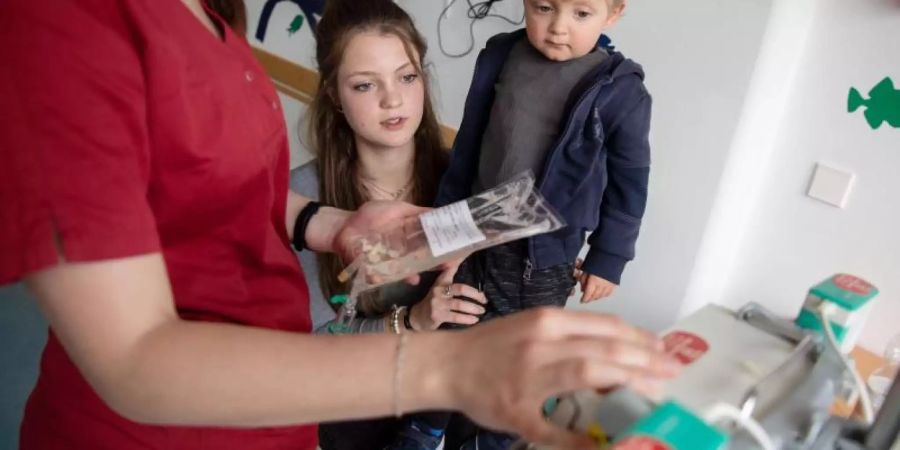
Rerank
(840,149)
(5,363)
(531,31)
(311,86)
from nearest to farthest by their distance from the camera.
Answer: (531,31) → (840,149) → (5,363) → (311,86)

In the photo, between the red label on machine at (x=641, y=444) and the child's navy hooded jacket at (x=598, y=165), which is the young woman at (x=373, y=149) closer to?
the child's navy hooded jacket at (x=598, y=165)

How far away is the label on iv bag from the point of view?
2.60 ft

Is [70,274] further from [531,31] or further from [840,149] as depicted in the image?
[840,149]

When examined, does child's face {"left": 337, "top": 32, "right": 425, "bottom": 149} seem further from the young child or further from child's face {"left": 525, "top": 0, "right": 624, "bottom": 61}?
child's face {"left": 525, "top": 0, "right": 624, "bottom": 61}

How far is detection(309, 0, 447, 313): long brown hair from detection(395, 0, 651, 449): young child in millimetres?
105

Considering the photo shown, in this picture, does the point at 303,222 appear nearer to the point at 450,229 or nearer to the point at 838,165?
the point at 450,229

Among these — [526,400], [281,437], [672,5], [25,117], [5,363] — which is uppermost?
[672,5]

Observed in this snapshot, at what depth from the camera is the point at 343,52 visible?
1249mm

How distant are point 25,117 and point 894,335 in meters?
1.62

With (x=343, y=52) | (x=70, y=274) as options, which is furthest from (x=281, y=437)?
(x=343, y=52)

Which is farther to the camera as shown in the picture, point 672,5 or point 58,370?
point 672,5

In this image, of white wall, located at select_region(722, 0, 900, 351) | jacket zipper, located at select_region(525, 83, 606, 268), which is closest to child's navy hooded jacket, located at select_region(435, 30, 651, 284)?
jacket zipper, located at select_region(525, 83, 606, 268)

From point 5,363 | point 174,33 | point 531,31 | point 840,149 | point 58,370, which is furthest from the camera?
point 5,363

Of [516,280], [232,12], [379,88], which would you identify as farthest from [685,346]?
[379,88]
